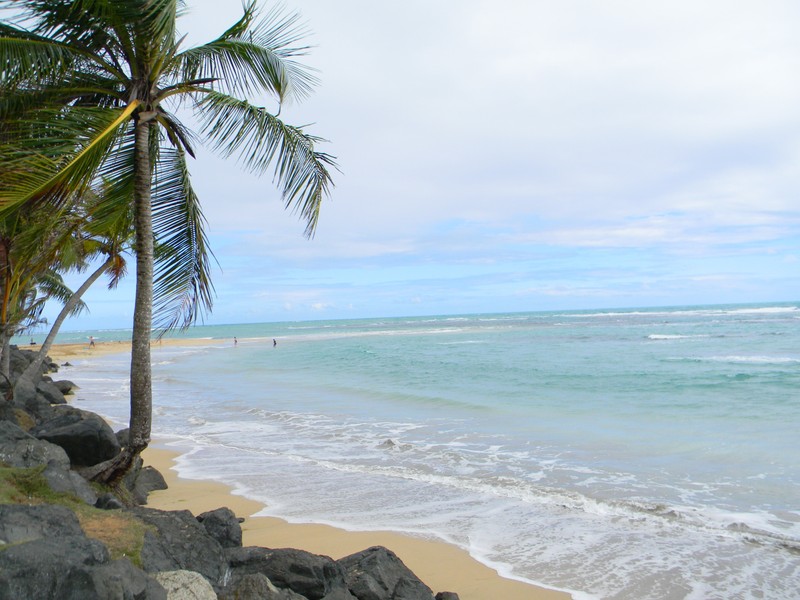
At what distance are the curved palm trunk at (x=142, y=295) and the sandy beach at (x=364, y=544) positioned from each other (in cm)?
152

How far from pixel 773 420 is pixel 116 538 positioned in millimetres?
12492

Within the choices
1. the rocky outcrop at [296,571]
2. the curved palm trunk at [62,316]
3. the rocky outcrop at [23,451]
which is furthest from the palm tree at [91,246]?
the rocky outcrop at [296,571]

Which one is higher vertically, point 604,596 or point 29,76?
point 29,76

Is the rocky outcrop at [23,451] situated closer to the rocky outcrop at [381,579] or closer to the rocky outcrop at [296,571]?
the rocky outcrop at [296,571]

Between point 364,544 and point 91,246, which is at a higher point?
point 91,246

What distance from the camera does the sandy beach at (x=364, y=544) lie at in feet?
17.2

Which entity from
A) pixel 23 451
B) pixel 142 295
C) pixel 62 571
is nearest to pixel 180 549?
pixel 62 571

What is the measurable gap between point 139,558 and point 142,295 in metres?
2.94

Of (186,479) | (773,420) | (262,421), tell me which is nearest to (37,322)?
(262,421)

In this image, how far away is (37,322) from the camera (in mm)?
20953

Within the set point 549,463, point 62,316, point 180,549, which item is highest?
point 62,316

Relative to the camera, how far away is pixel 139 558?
13.0 ft

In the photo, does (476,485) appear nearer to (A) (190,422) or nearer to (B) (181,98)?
(B) (181,98)

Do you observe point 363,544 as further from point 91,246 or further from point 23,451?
point 91,246
